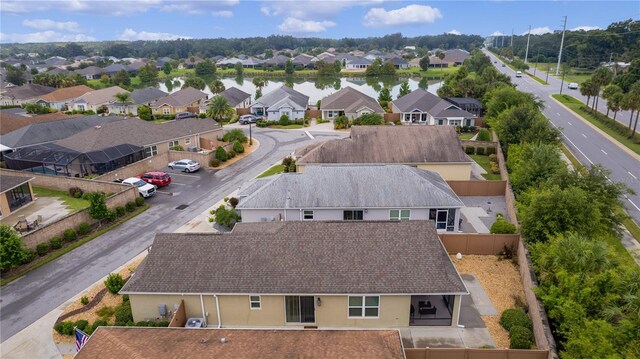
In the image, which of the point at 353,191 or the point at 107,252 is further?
the point at 353,191

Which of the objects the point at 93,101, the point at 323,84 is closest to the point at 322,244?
the point at 93,101

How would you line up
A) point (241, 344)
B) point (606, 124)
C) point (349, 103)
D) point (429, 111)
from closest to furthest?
point (241, 344)
point (606, 124)
point (429, 111)
point (349, 103)

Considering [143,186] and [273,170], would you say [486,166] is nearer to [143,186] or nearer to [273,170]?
[273,170]

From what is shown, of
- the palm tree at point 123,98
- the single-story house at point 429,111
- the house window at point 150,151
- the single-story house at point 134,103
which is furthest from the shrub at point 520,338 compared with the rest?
the palm tree at point 123,98

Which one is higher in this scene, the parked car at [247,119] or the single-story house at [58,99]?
the single-story house at [58,99]

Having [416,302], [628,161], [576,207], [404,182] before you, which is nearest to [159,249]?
[416,302]

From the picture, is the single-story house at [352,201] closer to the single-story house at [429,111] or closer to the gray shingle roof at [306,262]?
the gray shingle roof at [306,262]

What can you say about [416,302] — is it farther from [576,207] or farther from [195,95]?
[195,95]
